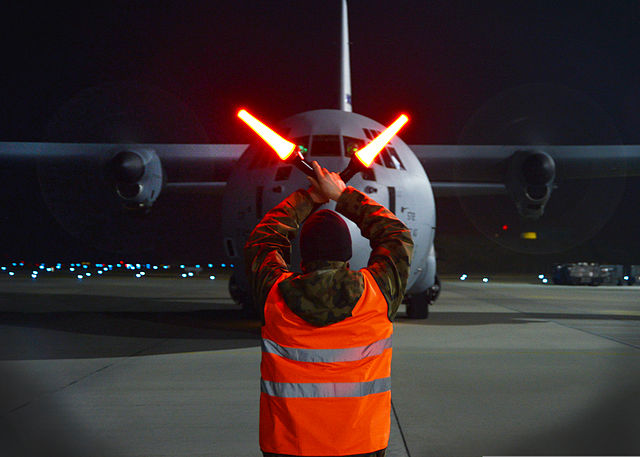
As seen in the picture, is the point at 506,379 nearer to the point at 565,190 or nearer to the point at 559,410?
the point at 559,410

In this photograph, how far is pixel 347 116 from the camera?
9859 millimetres

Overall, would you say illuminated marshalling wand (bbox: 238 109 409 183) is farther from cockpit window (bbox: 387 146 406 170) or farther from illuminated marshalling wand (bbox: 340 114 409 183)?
cockpit window (bbox: 387 146 406 170)

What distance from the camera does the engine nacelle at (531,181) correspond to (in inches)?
617

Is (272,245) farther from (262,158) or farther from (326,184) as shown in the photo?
(262,158)

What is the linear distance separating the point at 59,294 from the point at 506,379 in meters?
16.6

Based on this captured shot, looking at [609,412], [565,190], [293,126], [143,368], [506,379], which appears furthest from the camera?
[565,190]

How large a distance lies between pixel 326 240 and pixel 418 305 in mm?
10605

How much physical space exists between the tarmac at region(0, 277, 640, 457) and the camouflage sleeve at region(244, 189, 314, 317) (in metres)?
1.75

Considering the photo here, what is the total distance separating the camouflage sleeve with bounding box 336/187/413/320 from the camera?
2.72 m

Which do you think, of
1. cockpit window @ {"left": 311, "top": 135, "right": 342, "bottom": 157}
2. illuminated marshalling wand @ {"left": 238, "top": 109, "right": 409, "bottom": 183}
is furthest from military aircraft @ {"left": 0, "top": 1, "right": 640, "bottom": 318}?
illuminated marshalling wand @ {"left": 238, "top": 109, "right": 409, "bottom": 183}

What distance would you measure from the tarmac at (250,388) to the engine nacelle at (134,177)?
11.9 ft

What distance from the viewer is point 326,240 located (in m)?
2.62

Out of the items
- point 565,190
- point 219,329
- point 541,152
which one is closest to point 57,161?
point 219,329

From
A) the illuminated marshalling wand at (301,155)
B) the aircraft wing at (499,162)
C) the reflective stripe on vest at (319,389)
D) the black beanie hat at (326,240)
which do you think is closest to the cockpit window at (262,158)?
the illuminated marshalling wand at (301,155)
